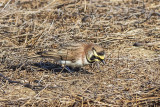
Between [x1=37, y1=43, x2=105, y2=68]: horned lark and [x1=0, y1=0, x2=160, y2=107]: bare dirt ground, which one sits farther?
[x1=37, y1=43, x2=105, y2=68]: horned lark

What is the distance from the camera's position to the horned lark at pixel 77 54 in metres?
5.79

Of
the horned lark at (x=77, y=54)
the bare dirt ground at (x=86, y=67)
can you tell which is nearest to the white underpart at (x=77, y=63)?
the horned lark at (x=77, y=54)

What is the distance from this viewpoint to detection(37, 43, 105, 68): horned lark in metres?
5.79

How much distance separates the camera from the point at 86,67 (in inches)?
254

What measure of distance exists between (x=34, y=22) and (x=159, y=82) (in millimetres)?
4308

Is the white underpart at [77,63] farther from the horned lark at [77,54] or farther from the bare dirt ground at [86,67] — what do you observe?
the bare dirt ground at [86,67]

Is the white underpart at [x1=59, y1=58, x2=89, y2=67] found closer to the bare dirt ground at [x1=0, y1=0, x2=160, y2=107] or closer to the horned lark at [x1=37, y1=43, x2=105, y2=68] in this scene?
the horned lark at [x1=37, y1=43, x2=105, y2=68]

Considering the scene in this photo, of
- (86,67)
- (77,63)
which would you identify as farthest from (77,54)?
(86,67)

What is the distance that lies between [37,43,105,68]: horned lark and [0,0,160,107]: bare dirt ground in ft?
0.79

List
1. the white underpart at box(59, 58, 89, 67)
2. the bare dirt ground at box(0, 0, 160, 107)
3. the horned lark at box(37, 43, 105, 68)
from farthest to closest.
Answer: the white underpart at box(59, 58, 89, 67) < the horned lark at box(37, 43, 105, 68) < the bare dirt ground at box(0, 0, 160, 107)

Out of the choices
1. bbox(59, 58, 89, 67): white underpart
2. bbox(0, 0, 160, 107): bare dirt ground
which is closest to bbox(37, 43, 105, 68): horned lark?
bbox(59, 58, 89, 67): white underpart

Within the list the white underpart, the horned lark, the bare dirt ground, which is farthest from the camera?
the white underpart

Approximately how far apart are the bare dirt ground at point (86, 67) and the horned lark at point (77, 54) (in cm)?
24

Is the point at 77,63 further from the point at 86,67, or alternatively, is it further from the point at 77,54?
the point at 86,67
